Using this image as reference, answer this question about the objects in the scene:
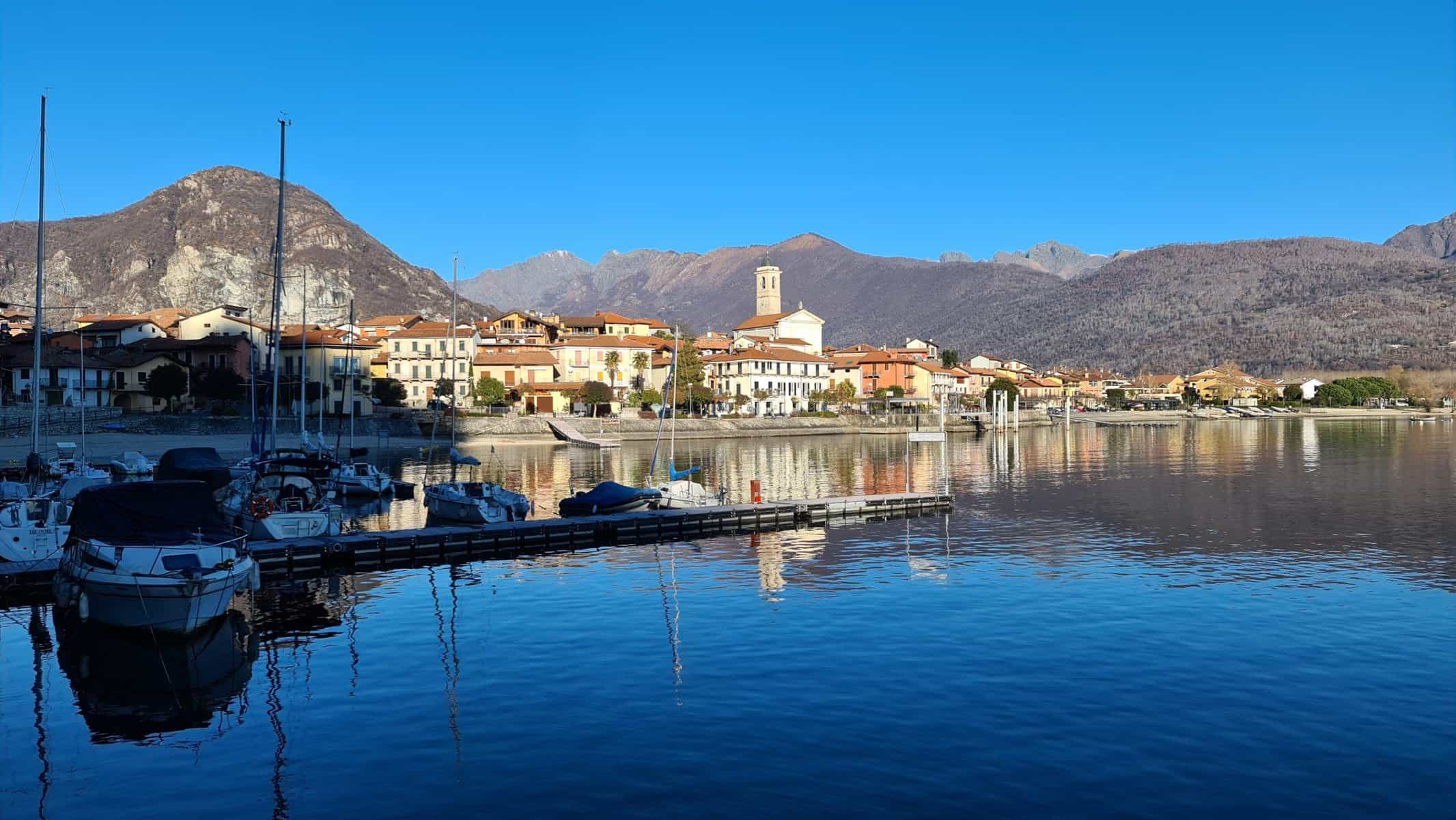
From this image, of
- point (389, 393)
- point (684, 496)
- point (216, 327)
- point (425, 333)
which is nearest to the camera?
point (684, 496)

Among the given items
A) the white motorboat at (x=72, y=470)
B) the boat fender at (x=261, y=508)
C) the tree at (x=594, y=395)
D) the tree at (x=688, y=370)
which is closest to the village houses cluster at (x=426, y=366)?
the tree at (x=594, y=395)

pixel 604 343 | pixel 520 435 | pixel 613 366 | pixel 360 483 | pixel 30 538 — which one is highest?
pixel 604 343

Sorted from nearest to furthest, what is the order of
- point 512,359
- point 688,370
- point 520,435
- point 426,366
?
point 520,435
point 512,359
point 688,370
point 426,366

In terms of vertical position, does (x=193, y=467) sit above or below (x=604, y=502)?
above

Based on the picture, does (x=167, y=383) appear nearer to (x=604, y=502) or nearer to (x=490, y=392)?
(x=490, y=392)

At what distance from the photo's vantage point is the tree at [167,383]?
11331cm

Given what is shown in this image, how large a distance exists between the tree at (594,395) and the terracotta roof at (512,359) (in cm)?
644

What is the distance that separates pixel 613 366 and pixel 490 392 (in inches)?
836

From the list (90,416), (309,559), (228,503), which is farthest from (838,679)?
(90,416)

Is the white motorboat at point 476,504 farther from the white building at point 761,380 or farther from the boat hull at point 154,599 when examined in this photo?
the white building at point 761,380

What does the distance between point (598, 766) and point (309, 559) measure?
75.7 feet

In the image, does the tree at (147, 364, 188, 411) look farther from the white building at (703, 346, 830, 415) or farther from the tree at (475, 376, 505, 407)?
the white building at (703, 346, 830, 415)

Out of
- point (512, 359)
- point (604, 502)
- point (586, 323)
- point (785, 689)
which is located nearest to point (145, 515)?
point (785, 689)

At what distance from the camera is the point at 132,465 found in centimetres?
6931
